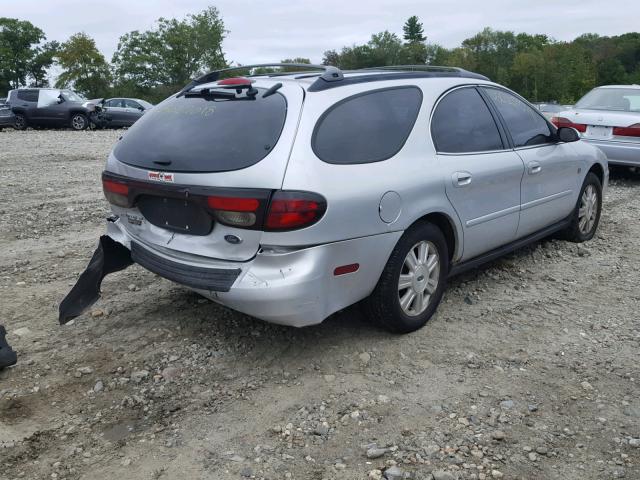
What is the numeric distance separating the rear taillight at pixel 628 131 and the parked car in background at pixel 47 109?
63.7 ft

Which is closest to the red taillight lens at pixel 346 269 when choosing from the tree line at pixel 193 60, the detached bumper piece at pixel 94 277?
the detached bumper piece at pixel 94 277

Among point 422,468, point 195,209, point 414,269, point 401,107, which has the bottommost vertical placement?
point 422,468

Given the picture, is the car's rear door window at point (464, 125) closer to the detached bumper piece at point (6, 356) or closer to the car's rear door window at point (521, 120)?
the car's rear door window at point (521, 120)

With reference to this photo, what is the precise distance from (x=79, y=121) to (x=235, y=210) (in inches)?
871

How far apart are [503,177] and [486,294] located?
0.89 meters

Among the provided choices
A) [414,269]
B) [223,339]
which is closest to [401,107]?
[414,269]

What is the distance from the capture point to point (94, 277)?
396 centimetres

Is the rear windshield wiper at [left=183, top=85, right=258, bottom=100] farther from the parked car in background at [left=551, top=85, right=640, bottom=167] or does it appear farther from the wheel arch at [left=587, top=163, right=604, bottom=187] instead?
the parked car in background at [left=551, top=85, right=640, bottom=167]

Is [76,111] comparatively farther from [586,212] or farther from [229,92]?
[229,92]

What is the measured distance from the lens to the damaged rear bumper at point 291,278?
10.6 feet

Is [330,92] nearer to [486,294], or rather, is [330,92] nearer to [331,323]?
[331,323]

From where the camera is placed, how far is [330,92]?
359 centimetres

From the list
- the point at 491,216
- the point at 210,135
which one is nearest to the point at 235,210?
the point at 210,135

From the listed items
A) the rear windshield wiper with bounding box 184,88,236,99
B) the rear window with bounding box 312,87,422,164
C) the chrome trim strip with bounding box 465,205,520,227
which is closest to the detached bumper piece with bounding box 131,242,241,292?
the rear window with bounding box 312,87,422,164
